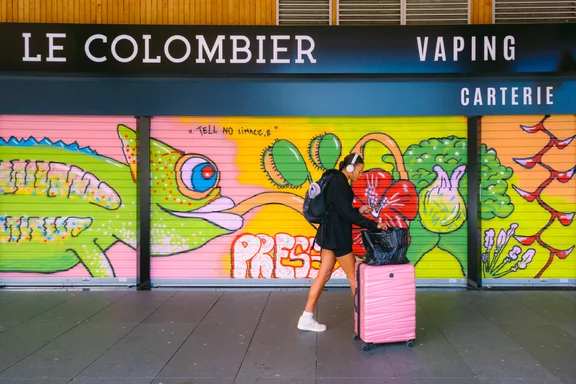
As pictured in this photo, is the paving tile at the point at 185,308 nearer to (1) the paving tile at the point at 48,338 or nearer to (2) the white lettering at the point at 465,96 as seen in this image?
(1) the paving tile at the point at 48,338

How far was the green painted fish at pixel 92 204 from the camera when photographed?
6828 millimetres

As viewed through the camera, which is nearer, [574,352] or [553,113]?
[574,352]

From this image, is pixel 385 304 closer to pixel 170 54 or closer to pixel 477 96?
pixel 477 96

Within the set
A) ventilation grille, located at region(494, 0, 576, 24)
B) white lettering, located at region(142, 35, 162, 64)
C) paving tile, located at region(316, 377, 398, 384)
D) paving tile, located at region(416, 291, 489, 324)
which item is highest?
ventilation grille, located at region(494, 0, 576, 24)

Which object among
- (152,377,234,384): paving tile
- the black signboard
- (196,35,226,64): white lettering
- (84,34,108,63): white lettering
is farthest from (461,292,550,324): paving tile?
(84,34,108,63): white lettering

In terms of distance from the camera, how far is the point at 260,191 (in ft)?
22.5

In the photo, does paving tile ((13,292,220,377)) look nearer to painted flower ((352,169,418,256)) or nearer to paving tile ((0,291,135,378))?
paving tile ((0,291,135,378))

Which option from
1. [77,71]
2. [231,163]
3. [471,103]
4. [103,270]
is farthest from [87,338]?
[471,103]

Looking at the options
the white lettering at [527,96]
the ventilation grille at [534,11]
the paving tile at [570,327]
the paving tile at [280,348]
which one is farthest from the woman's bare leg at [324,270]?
the ventilation grille at [534,11]

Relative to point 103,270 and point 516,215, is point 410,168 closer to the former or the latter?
point 516,215

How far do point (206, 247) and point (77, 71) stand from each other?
3.15 m

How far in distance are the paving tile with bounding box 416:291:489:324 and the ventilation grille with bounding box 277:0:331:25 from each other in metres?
4.36

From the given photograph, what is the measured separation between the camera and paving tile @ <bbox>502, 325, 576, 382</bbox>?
13.4 ft

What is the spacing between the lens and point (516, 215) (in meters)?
6.78
